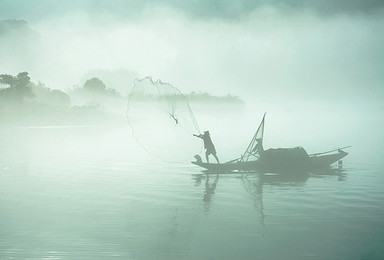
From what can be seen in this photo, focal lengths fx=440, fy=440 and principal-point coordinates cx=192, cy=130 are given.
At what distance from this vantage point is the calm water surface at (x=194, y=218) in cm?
1728

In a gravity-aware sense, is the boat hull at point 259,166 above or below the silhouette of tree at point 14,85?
below

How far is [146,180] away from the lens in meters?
41.0

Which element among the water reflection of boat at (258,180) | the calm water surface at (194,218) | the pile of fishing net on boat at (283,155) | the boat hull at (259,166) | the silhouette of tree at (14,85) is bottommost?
the calm water surface at (194,218)

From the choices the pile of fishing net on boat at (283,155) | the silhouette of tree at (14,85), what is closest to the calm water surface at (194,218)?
the pile of fishing net on boat at (283,155)

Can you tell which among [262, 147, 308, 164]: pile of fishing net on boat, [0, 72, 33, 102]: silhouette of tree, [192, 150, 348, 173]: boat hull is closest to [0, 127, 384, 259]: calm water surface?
[192, 150, 348, 173]: boat hull

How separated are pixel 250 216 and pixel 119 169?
31038 millimetres

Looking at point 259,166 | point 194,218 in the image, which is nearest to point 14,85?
point 259,166

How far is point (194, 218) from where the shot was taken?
22.9 m

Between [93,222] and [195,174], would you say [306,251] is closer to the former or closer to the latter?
[93,222]

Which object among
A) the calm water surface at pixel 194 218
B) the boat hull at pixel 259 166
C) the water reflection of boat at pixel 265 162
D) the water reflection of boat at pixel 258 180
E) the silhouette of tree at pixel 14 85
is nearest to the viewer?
the calm water surface at pixel 194 218

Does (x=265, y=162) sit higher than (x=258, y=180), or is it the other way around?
(x=265, y=162)

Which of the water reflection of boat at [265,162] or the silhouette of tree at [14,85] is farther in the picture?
the silhouette of tree at [14,85]

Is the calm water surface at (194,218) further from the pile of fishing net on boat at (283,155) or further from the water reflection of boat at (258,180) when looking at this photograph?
the pile of fishing net on boat at (283,155)

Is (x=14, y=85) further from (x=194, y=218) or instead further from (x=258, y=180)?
(x=194, y=218)
